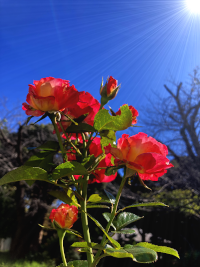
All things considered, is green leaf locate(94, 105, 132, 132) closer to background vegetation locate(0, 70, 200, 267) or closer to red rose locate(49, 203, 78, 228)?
red rose locate(49, 203, 78, 228)

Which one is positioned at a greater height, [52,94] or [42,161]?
[52,94]

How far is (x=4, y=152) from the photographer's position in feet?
19.5

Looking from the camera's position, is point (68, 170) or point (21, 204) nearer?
point (68, 170)

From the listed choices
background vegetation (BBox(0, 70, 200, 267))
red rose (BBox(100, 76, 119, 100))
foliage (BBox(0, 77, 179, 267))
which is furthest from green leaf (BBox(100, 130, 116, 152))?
background vegetation (BBox(0, 70, 200, 267))

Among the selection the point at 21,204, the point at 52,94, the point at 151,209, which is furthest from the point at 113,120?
the point at 21,204

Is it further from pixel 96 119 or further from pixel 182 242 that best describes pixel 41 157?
pixel 182 242

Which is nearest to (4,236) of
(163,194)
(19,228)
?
(19,228)

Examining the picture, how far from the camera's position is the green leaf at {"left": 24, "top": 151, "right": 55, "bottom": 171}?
1.53 feet

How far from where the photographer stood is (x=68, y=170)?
14.5 inches

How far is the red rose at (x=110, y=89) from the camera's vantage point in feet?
1.62

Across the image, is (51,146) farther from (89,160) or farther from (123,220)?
(123,220)

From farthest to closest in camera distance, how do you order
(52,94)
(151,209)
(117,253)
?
(151,209) → (52,94) → (117,253)

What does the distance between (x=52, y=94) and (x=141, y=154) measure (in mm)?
232

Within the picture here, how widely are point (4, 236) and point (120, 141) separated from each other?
7.64 m
